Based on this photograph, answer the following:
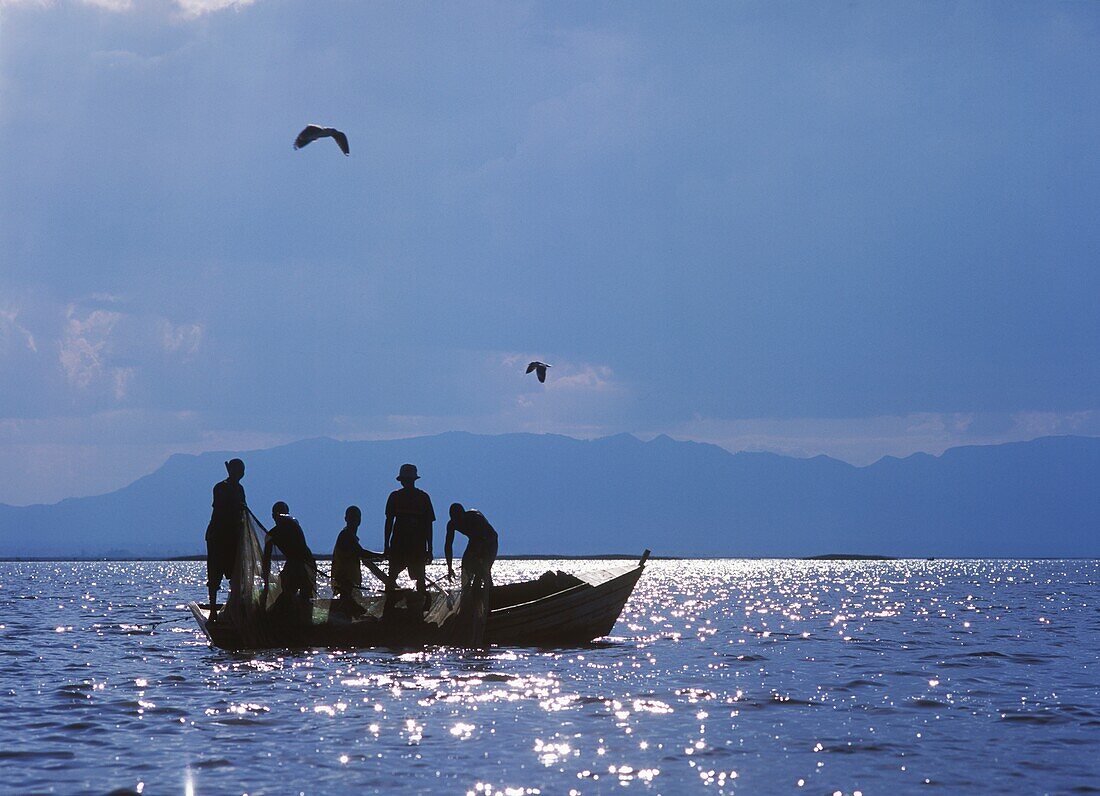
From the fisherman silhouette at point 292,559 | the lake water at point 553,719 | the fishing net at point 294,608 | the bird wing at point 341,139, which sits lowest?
the lake water at point 553,719

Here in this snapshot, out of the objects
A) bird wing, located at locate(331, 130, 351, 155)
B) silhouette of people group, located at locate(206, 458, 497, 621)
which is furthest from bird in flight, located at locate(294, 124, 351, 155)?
silhouette of people group, located at locate(206, 458, 497, 621)

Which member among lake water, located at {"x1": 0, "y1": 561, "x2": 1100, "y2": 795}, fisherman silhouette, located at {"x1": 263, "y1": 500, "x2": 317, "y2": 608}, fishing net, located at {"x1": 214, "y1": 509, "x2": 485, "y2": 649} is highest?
fisherman silhouette, located at {"x1": 263, "y1": 500, "x2": 317, "y2": 608}

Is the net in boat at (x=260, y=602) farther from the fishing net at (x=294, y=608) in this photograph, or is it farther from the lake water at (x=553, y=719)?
the lake water at (x=553, y=719)

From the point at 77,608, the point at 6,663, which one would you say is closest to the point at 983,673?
the point at 6,663

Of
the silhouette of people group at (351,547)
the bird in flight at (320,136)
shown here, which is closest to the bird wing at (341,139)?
the bird in flight at (320,136)

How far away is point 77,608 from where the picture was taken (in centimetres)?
4209

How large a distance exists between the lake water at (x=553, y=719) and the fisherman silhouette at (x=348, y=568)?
1.19m

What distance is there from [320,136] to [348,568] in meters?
9.97

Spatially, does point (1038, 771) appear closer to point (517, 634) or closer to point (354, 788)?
point (354, 788)

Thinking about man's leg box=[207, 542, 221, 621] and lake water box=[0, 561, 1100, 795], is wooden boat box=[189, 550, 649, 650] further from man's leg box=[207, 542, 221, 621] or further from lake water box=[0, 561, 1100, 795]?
lake water box=[0, 561, 1100, 795]

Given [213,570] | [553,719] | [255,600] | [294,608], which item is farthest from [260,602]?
[553,719]

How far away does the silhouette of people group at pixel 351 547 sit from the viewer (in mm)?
20609

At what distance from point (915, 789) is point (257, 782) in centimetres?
614

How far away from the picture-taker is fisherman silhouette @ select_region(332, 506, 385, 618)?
22031mm
